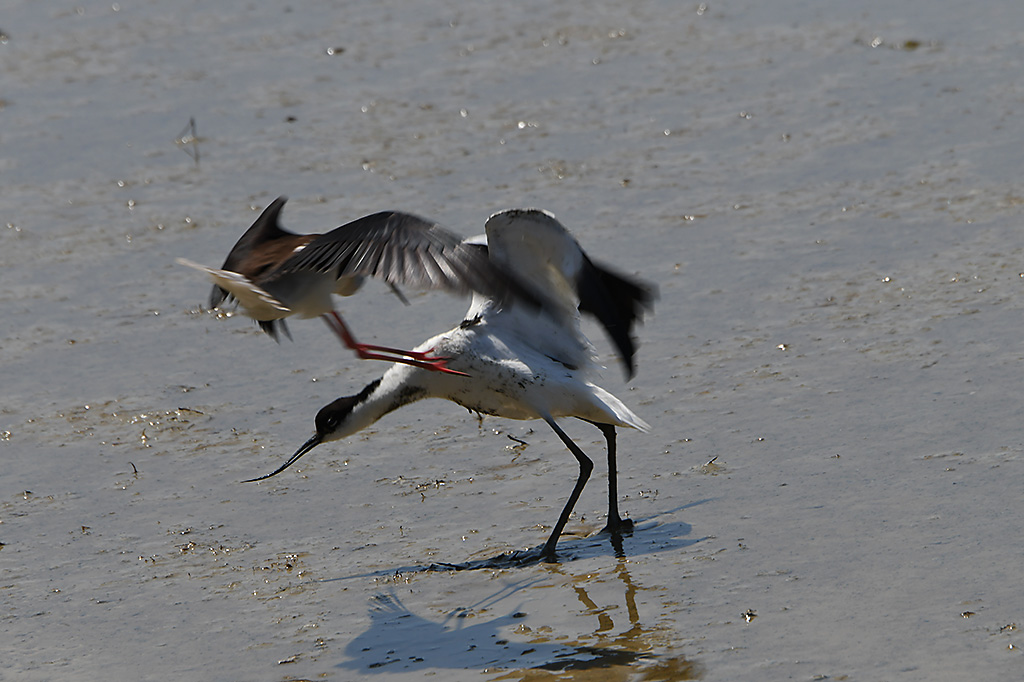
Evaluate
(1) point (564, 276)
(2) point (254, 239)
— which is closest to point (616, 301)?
(1) point (564, 276)

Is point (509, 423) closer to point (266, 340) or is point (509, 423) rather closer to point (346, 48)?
point (266, 340)

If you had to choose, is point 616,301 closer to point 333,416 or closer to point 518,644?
point 333,416

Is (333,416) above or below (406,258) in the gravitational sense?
below

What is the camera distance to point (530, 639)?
4516 millimetres

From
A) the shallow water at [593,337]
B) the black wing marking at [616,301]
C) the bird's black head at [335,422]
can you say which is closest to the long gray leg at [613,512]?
the shallow water at [593,337]

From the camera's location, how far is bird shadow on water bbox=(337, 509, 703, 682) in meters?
4.28

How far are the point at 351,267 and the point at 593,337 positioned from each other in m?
2.31

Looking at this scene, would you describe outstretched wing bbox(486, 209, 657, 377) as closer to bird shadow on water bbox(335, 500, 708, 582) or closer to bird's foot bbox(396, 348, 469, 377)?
bird's foot bbox(396, 348, 469, 377)

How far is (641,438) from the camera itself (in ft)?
19.7

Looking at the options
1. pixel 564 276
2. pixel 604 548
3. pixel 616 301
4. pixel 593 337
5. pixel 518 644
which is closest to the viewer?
pixel 518 644

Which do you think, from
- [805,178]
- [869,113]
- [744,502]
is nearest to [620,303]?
[744,502]

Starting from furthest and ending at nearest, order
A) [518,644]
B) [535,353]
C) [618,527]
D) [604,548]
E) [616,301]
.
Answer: [616,301] < [535,353] < [618,527] < [604,548] < [518,644]

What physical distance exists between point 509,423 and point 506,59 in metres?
5.17

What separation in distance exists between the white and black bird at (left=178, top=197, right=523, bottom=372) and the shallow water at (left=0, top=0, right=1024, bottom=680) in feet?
2.57
